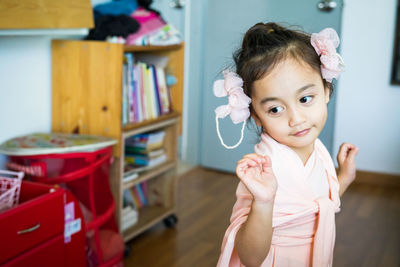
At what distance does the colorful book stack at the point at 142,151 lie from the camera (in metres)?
2.53

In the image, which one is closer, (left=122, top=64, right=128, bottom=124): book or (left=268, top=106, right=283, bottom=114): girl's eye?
(left=268, top=106, right=283, bottom=114): girl's eye

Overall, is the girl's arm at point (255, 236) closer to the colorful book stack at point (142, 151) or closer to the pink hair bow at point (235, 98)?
the pink hair bow at point (235, 98)

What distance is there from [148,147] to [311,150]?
151 cm

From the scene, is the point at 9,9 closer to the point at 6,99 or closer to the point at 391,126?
the point at 6,99

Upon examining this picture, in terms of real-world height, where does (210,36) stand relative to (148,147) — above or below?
above

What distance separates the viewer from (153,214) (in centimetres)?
266

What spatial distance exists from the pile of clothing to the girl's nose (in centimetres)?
136

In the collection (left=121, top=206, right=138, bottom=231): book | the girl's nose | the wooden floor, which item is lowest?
the wooden floor

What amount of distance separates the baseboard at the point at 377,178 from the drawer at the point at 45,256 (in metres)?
2.45

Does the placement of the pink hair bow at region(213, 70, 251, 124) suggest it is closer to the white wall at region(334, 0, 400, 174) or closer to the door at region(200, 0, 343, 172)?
the door at region(200, 0, 343, 172)

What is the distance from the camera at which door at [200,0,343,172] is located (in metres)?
1.61

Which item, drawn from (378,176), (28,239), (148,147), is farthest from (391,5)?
(28,239)

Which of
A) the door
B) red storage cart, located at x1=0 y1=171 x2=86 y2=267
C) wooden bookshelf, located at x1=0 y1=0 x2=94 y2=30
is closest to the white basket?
red storage cart, located at x1=0 y1=171 x2=86 y2=267

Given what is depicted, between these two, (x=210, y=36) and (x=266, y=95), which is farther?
(x=210, y=36)
